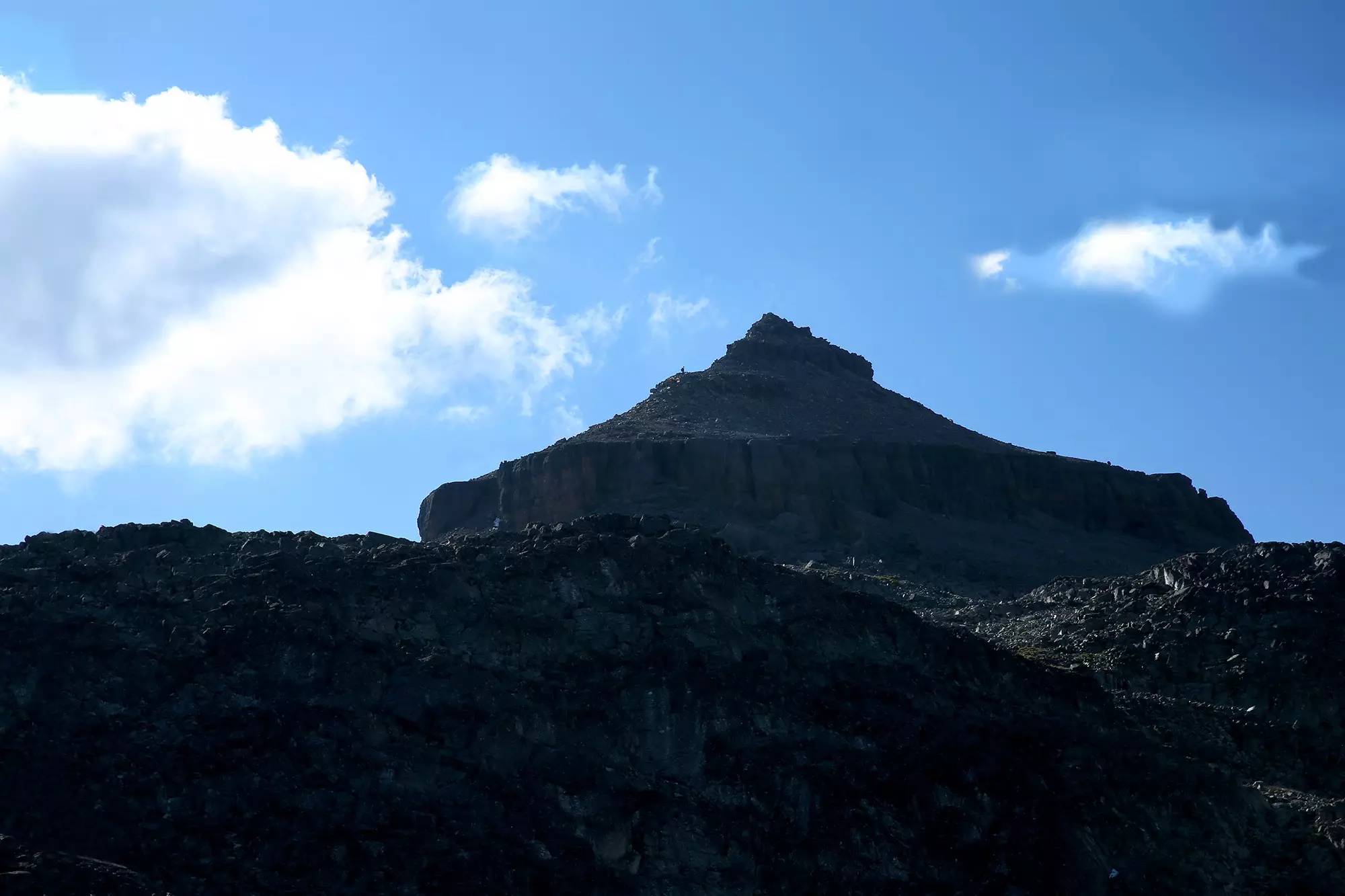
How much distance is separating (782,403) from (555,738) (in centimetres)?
4613

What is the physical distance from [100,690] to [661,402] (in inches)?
1896

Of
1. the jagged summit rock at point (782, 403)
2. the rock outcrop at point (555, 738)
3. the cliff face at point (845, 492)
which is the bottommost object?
the rock outcrop at point (555, 738)

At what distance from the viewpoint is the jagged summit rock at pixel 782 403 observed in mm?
78125

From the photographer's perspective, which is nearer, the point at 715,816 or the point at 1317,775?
the point at 715,816

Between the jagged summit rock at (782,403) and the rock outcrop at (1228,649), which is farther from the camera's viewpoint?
the jagged summit rock at (782,403)

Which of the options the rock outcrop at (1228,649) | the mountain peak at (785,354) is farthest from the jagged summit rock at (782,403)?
the rock outcrop at (1228,649)

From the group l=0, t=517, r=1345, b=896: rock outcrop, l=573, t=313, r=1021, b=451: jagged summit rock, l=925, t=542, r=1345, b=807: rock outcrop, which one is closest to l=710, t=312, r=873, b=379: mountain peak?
l=573, t=313, r=1021, b=451: jagged summit rock

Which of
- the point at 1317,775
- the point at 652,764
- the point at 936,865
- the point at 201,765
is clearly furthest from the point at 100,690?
the point at 1317,775

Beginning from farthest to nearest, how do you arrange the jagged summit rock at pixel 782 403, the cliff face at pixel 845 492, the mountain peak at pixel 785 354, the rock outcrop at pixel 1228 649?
the mountain peak at pixel 785 354 → the jagged summit rock at pixel 782 403 → the cliff face at pixel 845 492 → the rock outcrop at pixel 1228 649

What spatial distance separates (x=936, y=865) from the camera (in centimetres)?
3694

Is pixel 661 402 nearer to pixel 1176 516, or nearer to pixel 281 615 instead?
pixel 1176 516

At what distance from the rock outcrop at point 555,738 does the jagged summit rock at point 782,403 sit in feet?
107

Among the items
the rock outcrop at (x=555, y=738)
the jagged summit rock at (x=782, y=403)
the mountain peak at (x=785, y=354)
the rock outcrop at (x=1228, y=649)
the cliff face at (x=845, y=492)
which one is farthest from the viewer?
the mountain peak at (x=785, y=354)

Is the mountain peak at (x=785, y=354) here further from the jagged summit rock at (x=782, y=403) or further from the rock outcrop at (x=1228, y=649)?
the rock outcrop at (x=1228, y=649)
